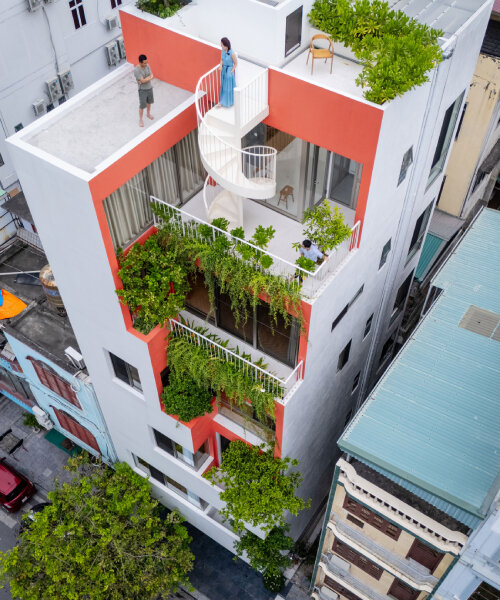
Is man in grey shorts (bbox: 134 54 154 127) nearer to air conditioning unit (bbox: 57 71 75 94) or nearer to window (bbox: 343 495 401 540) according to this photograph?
window (bbox: 343 495 401 540)

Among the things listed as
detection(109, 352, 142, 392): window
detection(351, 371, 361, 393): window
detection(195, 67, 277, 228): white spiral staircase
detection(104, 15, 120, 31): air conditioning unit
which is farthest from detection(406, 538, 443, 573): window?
detection(104, 15, 120, 31): air conditioning unit

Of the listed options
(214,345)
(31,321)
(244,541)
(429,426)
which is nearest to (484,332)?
(429,426)

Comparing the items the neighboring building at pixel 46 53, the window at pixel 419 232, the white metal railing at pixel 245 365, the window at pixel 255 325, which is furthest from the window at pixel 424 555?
the neighboring building at pixel 46 53

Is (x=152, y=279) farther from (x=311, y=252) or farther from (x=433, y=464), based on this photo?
(x=433, y=464)

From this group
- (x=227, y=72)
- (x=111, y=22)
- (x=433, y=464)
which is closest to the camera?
(x=227, y=72)

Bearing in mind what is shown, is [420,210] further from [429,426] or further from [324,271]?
[429,426]

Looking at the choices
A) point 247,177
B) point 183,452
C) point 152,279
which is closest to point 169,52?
point 247,177
